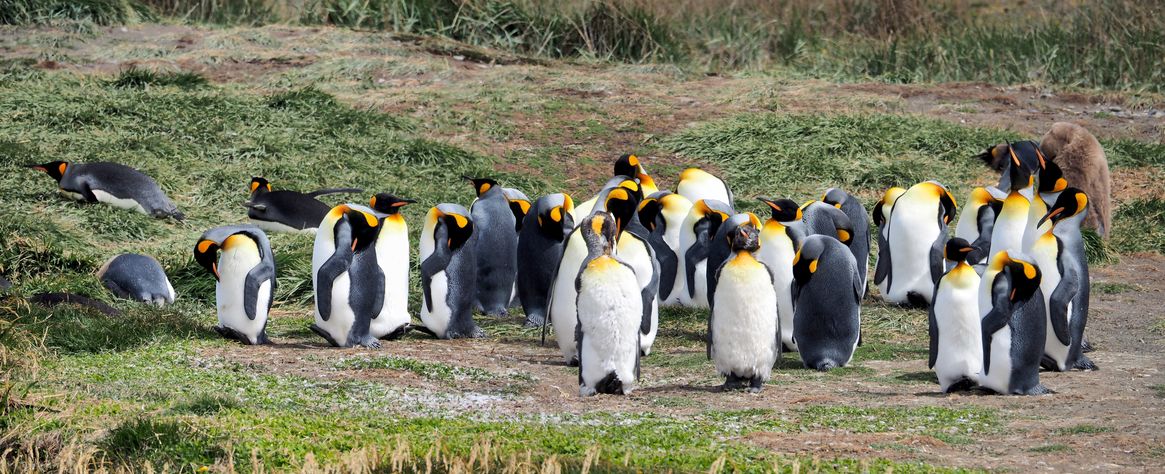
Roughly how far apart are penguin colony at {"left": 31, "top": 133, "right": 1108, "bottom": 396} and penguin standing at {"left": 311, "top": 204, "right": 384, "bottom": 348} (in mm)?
11

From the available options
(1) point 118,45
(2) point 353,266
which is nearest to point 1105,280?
(2) point 353,266

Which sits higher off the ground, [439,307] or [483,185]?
[483,185]

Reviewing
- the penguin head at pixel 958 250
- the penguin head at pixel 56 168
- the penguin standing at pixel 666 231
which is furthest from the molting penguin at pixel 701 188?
A: the penguin head at pixel 56 168

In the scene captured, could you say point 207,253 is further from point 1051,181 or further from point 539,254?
point 1051,181

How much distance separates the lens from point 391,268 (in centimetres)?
898

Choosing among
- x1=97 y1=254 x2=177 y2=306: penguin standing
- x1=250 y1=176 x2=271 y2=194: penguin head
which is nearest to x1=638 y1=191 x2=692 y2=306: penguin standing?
x1=97 y1=254 x2=177 y2=306: penguin standing

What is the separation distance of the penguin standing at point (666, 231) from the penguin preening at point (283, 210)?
3091mm

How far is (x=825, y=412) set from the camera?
6.41 m

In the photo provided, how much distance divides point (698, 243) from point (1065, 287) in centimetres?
291

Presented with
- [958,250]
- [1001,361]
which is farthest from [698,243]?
[1001,361]

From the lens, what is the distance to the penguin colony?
7098mm

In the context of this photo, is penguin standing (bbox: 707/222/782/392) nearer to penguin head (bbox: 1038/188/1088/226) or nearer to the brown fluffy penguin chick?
penguin head (bbox: 1038/188/1088/226)

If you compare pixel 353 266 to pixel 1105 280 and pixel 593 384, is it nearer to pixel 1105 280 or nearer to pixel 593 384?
pixel 593 384

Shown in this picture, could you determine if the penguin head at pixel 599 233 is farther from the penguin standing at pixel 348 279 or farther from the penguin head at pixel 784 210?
the penguin head at pixel 784 210
